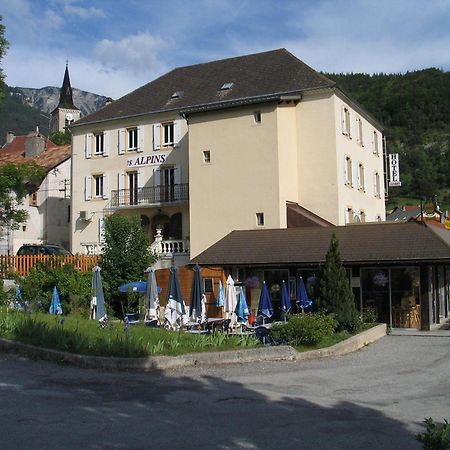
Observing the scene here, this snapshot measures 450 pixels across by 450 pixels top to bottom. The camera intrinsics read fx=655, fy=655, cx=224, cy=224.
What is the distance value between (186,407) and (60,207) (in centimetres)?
4138

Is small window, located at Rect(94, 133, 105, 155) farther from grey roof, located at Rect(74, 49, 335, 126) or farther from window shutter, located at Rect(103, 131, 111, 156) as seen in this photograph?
grey roof, located at Rect(74, 49, 335, 126)

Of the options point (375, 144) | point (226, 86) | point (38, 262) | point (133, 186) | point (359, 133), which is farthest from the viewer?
point (375, 144)

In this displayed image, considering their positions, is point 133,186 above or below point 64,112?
below

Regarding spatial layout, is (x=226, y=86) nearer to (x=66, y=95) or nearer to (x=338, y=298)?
(x=338, y=298)

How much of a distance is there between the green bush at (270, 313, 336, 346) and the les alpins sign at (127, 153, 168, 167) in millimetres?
24090

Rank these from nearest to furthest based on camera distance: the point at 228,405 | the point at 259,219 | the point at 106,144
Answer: the point at 228,405, the point at 259,219, the point at 106,144

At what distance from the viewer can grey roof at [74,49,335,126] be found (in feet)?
115

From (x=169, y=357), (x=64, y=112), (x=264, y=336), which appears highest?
(x=64, y=112)

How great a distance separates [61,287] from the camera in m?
25.9

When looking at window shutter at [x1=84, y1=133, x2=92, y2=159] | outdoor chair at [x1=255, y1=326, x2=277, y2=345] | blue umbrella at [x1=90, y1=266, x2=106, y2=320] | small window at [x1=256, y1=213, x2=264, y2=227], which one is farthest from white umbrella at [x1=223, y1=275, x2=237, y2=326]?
window shutter at [x1=84, y1=133, x2=92, y2=159]

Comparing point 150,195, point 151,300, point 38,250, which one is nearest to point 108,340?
point 151,300

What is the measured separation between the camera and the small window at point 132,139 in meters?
40.8

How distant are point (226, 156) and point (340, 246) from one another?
10.9m

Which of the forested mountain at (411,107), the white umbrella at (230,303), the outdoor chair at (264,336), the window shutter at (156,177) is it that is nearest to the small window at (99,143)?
the window shutter at (156,177)
